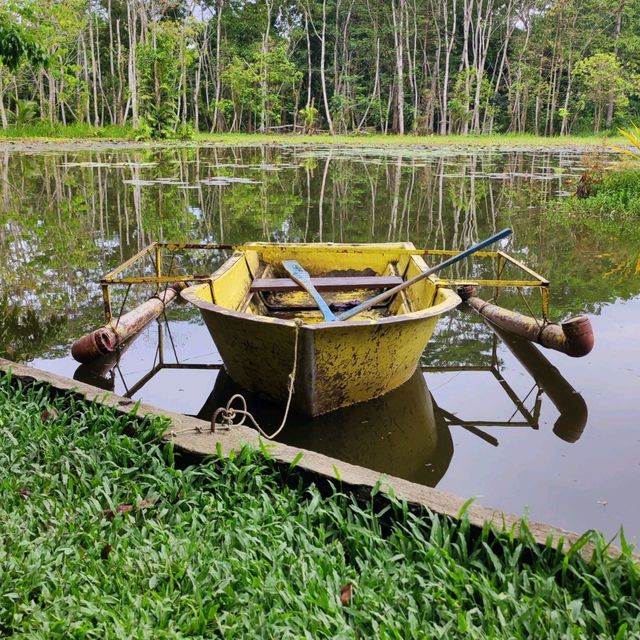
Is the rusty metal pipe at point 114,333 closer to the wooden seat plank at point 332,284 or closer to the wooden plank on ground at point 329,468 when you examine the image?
the wooden seat plank at point 332,284

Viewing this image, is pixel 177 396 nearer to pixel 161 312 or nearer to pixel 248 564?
pixel 161 312

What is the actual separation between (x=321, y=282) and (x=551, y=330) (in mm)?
1849

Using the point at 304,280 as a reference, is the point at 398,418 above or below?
below

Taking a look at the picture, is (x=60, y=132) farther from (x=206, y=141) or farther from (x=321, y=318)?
(x=321, y=318)

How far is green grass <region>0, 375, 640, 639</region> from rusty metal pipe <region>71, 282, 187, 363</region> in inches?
72.3

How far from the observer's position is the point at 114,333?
15.8 feet

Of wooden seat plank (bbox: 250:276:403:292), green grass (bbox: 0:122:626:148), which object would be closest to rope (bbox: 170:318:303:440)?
wooden seat plank (bbox: 250:276:403:292)

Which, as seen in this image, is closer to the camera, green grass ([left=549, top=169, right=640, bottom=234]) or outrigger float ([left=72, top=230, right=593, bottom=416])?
outrigger float ([left=72, top=230, right=593, bottom=416])

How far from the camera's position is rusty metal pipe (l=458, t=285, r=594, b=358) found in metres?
4.73

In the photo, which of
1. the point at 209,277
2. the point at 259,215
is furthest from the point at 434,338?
the point at 259,215

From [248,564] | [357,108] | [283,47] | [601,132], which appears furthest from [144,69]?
[248,564]

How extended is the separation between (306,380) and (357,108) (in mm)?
37333

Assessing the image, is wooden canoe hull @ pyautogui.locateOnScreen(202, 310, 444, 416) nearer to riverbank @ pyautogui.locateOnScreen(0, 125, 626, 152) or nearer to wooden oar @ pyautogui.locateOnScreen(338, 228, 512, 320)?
wooden oar @ pyautogui.locateOnScreen(338, 228, 512, 320)

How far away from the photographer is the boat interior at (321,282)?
512cm
